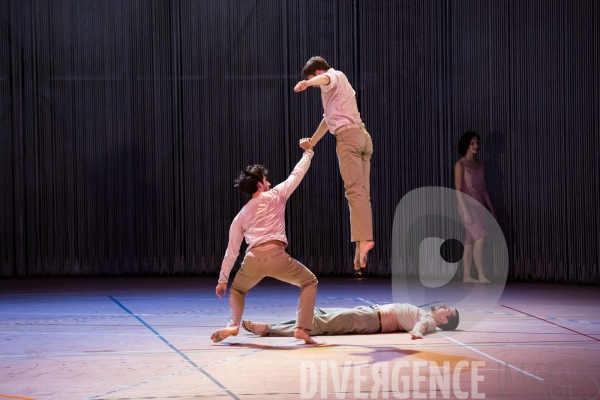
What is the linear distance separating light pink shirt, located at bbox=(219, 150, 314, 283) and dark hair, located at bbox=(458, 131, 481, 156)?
4.06 meters

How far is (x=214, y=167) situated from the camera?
10.1 meters

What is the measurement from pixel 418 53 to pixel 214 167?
2824 mm

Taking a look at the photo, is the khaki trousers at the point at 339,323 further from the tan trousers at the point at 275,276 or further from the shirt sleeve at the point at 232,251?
the shirt sleeve at the point at 232,251

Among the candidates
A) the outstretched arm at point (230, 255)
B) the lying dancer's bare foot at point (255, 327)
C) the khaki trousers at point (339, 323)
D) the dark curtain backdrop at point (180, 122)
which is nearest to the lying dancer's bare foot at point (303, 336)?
the khaki trousers at point (339, 323)

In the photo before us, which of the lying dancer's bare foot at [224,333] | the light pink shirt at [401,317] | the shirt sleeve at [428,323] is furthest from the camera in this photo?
the light pink shirt at [401,317]

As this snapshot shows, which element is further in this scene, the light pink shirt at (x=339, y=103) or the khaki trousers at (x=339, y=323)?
the khaki trousers at (x=339, y=323)

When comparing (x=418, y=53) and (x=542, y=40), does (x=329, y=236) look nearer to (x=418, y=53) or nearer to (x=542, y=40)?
(x=418, y=53)

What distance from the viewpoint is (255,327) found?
5797 millimetres

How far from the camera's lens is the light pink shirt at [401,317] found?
5.90m

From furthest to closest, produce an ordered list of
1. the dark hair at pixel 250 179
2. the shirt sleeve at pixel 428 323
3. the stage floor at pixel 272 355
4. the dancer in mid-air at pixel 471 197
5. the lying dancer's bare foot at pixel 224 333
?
the dancer in mid-air at pixel 471 197
the shirt sleeve at pixel 428 323
the dark hair at pixel 250 179
the lying dancer's bare foot at pixel 224 333
the stage floor at pixel 272 355

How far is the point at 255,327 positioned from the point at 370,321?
2.71 ft

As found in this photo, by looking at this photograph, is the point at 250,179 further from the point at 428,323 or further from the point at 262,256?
the point at 428,323

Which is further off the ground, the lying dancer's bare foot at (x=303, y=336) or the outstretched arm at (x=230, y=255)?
the outstretched arm at (x=230, y=255)

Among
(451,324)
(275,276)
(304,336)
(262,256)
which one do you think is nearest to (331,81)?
(262,256)
